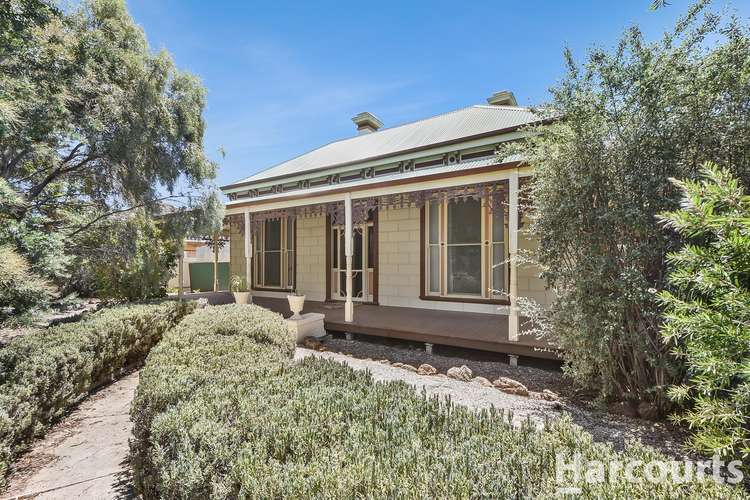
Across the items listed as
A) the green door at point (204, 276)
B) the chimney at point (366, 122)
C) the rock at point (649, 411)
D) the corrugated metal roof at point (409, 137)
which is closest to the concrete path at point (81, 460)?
the rock at point (649, 411)

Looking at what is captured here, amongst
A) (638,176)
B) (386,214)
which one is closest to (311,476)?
(638,176)

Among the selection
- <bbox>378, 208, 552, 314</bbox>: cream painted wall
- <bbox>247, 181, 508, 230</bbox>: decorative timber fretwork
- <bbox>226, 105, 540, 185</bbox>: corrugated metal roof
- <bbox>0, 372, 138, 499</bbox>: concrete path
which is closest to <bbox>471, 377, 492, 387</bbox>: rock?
<bbox>247, 181, 508, 230</bbox>: decorative timber fretwork

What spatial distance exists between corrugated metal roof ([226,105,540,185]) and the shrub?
286 inches

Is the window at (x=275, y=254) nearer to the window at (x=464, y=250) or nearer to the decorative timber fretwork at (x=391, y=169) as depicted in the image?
the decorative timber fretwork at (x=391, y=169)

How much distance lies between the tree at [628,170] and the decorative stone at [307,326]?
15.4ft

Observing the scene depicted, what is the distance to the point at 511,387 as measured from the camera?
4293 mm

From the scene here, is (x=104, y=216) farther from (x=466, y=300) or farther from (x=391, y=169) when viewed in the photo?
(x=466, y=300)

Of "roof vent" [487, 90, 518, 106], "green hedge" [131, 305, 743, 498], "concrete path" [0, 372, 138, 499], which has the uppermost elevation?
"roof vent" [487, 90, 518, 106]

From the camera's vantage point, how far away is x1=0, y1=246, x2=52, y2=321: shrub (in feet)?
13.3

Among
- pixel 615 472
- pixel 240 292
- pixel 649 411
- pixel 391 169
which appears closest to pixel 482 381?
pixel 649 411

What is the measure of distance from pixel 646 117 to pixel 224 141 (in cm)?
845

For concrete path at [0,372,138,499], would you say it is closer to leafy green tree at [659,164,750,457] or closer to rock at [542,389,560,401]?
leafy green tree at [659,164,750,457]

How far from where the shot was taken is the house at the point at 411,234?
20.7ft

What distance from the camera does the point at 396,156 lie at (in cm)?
928
